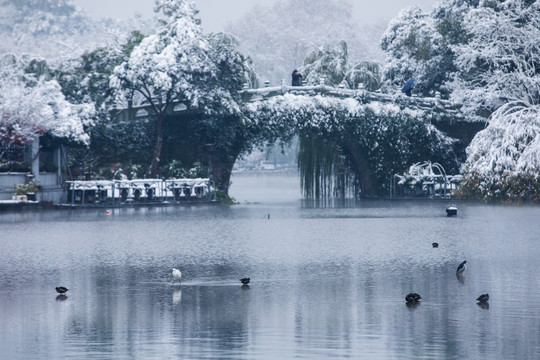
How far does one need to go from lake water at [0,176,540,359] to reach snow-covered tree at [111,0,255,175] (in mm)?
14533

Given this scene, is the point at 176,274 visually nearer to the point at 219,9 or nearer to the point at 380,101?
the point at 380,101

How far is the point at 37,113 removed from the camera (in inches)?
1585

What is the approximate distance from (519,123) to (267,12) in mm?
82637

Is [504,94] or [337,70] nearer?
[504,94]

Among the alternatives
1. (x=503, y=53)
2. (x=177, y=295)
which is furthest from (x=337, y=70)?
(x=177, y=295)

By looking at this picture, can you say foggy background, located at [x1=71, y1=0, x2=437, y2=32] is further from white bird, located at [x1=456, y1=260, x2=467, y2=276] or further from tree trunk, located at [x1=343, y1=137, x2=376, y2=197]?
white bird, located at [x1=456, y1=260, x2=467, y2=276]

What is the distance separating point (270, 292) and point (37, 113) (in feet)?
88.3

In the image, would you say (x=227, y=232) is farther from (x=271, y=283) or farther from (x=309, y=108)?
(x=309, y=108)

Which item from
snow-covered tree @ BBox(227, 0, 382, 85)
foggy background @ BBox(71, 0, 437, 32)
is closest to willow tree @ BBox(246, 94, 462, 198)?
snow-covered tree @ BBox(227, 0, 382, 85)

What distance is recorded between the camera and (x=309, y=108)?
47.1 meters

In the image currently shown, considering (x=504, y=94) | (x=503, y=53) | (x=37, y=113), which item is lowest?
(x=37, y=113)

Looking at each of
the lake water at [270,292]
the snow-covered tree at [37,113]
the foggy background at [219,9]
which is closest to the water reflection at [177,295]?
the lake water at [270,292]

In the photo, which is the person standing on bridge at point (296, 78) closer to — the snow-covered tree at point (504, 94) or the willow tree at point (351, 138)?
the willow tree at point (351, 138)

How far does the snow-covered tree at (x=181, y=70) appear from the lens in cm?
4294
